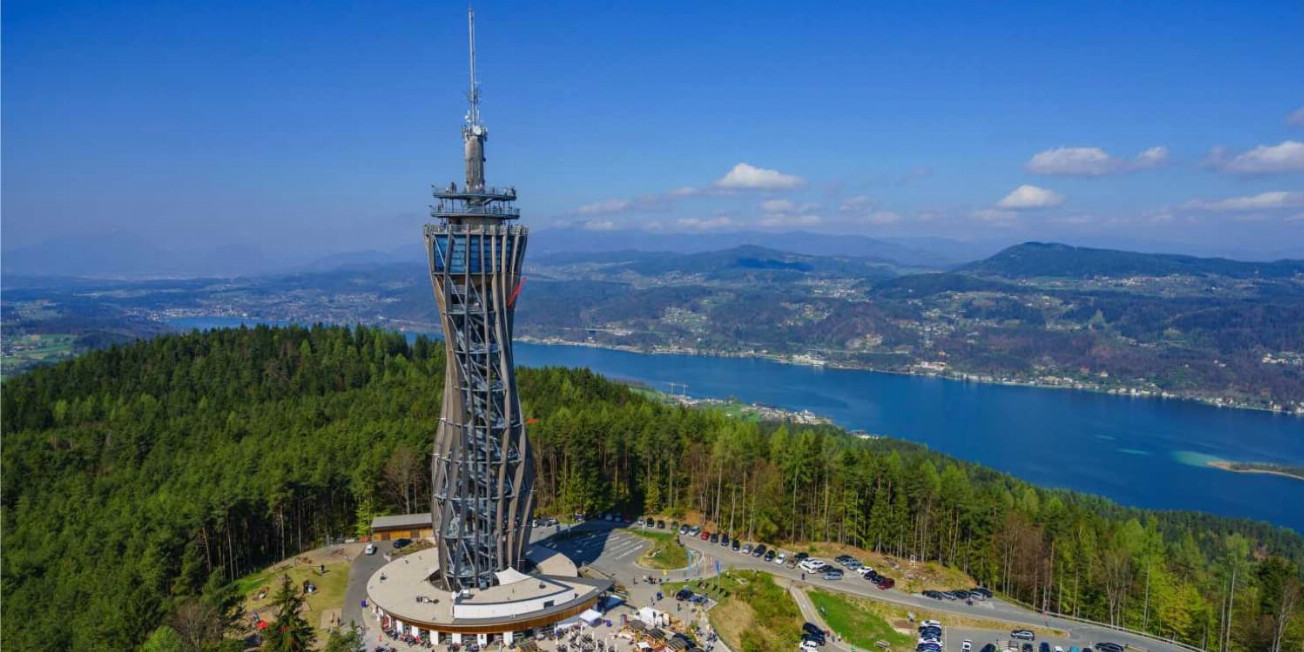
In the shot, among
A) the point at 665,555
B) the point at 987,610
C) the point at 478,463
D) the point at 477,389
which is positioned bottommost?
the point at 987,610

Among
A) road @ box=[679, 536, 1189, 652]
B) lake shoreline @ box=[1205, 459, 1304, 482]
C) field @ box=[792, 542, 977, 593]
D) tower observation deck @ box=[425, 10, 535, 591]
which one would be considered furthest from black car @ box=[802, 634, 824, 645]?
lake shoreline @ box=[1205, 459, 1304, 482]

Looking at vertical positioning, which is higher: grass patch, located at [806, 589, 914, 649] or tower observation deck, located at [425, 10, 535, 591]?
tower observation deck, located at [425, 10, 535, 591]

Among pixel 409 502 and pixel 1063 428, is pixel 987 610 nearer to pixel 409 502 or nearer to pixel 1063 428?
pixel 409 502

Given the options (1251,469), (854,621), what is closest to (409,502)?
(854,621)

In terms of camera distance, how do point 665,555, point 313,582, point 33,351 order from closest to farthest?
point 313,582 < point 665,555 < point 33,351

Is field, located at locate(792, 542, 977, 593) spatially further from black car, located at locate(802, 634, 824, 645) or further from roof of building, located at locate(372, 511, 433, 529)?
roof of building, located at locate(372, 511, 433, 529)

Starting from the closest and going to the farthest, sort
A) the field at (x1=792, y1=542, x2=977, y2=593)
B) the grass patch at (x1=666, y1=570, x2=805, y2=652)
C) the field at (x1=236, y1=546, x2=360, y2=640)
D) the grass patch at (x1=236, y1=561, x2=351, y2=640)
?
the grass patch at (x1=666, y1=570, x2=805, y2=652) < the field at (x1=236, y1=546, x2=360, y2=640) < the grass patch at (x1=236, y1=561, x2=351, y2=640) < the field at (x1=792, y1=542, x2=977, y2=593)
